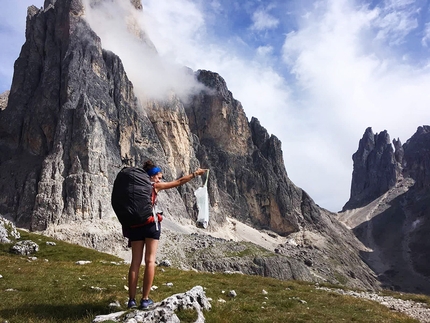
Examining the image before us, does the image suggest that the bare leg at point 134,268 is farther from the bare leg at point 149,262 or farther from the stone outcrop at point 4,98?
the stone outcrop at point 4,98

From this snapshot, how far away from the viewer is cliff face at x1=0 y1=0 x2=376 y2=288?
90.0 m

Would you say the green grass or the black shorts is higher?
the black shorts

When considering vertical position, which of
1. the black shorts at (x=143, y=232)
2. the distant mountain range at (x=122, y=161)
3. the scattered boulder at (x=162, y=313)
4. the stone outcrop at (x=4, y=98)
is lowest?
the scattered boulder at (x=162, y=313)

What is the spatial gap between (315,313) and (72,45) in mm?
122420

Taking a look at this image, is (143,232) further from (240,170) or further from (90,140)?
(240,170)

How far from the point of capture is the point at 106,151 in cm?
10419

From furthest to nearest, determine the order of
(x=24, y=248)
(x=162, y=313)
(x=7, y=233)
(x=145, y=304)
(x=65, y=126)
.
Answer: (x=65, y=126)
(x=7, y=233)
(x=24, y=248)
(x=145, y=304)
(x=162, y=313)

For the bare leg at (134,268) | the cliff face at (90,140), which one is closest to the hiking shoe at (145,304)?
the bare leg at (134,268)

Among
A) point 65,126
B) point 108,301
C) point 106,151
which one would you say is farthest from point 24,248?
point 106,151

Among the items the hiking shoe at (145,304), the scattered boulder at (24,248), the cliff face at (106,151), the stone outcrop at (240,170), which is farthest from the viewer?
the stone outcrop at (240,170)

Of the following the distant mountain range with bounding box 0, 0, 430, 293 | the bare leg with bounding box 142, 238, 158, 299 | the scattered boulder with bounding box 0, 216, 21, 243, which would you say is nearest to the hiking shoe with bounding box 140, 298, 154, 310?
the bare leg with bounding box 142, 238, 158, 299

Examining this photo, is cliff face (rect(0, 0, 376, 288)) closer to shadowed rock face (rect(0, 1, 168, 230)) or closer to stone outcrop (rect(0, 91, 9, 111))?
shadowed rock face (rect(0, 1, 168, 230))

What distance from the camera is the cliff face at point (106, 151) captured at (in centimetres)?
9000

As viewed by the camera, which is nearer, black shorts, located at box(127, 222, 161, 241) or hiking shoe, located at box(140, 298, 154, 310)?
hiking shoe, located at box(140, 298, 154, 310)
